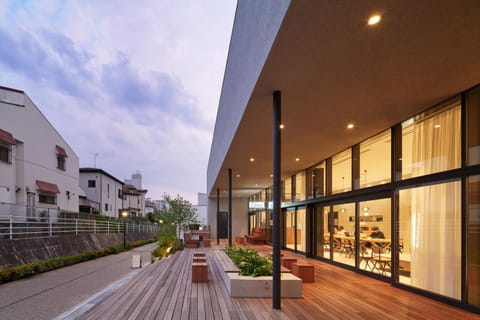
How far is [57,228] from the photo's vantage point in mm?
15555

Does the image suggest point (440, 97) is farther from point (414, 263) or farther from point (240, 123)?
point (240, 123)

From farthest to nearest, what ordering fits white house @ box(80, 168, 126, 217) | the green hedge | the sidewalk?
white house @ box(80, 168, 126, 217) → the green hedge → the sidewalk

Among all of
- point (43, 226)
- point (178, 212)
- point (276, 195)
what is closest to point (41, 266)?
point (43, 226)

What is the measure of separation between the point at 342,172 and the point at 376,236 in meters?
2.31

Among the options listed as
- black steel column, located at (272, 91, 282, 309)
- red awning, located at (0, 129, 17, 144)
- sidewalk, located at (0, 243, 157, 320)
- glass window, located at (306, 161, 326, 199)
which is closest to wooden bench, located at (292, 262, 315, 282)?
black steel column, located at (272, 91, 282, 309)

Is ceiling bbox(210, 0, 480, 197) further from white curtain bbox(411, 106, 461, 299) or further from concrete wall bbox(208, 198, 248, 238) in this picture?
concrete wall bbox(208, 198, 248, 238)

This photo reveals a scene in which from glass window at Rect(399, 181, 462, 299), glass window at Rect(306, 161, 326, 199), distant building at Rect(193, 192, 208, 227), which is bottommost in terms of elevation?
distant building at Rect(193, 192, 208, 227)

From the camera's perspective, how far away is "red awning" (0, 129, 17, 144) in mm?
16684

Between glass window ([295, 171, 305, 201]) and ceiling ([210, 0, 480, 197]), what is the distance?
233 inches

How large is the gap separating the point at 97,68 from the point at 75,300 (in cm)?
3208

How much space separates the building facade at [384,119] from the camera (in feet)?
11.6

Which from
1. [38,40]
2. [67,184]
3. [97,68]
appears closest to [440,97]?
[67,184]

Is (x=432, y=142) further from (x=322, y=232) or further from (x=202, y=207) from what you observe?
(x=202, y=207)

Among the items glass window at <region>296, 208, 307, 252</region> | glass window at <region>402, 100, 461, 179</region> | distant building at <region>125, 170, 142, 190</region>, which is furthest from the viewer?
distant building at <region>125, 170, 142, 190</region>
